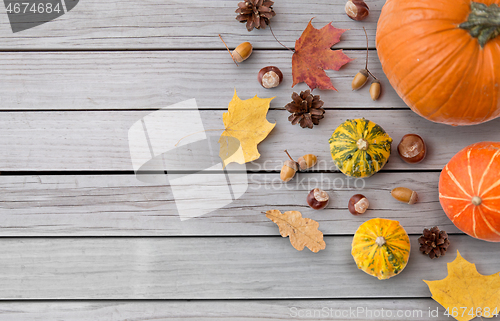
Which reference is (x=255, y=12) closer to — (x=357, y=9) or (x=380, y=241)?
(x=357, y=9)

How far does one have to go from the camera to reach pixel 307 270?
1.10 meters

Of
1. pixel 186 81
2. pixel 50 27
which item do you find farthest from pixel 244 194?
pixel 50 27

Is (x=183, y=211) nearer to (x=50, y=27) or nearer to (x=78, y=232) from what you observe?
(x=78, y=232)

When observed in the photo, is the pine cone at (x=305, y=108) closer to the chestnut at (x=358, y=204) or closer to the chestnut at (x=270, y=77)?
the chestnut at (x=270, y=77)

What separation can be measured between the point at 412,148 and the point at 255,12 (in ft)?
2.28

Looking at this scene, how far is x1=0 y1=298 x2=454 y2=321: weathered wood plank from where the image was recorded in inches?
42.9

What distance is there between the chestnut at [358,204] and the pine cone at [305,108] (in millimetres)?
282

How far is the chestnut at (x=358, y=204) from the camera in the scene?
3.49 ft

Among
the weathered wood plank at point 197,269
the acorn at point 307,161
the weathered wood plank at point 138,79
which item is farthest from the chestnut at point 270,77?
the weathered wood plank at point 197,269

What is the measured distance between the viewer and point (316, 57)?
113cm

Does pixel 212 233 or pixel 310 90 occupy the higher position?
pixel 310 90

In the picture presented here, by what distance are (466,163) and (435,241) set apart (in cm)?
28
